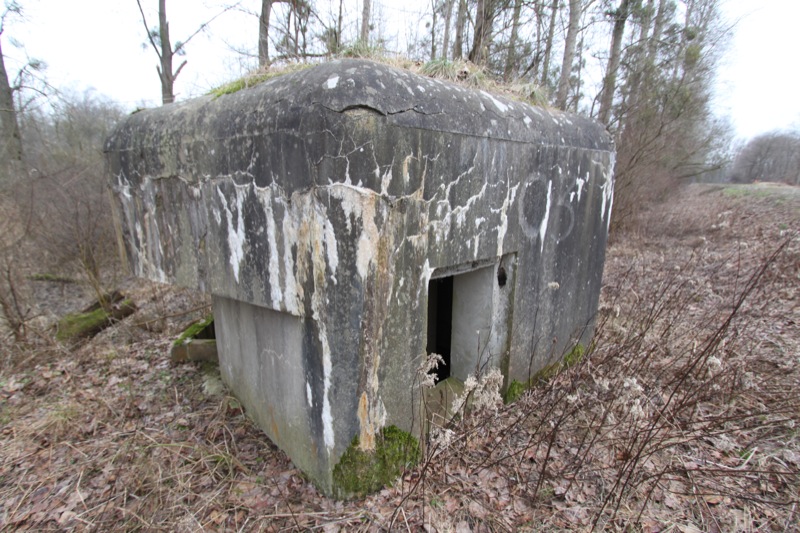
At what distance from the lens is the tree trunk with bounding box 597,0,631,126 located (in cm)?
805

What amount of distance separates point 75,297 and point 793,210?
52.0 feet

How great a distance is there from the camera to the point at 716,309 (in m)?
4.35

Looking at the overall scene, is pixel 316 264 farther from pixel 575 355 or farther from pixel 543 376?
pixel 575 355

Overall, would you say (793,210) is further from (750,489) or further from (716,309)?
(750,489)

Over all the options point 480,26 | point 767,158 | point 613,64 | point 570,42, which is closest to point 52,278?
point 480,26

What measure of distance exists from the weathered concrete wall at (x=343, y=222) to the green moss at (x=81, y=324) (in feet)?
9.40

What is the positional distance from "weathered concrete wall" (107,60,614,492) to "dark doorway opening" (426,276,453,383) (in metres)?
0.71

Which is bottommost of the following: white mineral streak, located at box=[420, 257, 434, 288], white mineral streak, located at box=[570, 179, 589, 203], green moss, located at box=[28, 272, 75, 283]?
green moss, located at box=[28, 272, 75, 283]

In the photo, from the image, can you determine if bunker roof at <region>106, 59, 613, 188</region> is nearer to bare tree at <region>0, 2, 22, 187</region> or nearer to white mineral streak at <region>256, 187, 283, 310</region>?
white mineral streak at <region>256, 187, 283, 310</region>

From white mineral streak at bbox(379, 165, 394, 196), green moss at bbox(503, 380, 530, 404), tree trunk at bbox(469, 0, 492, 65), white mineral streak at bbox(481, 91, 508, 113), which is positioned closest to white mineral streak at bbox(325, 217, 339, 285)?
white mineral streak at bbox(379, 165, 394, 196)

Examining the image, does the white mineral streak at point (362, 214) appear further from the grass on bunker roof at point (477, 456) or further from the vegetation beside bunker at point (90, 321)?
the vegetation beside bunker at point (90, 321)

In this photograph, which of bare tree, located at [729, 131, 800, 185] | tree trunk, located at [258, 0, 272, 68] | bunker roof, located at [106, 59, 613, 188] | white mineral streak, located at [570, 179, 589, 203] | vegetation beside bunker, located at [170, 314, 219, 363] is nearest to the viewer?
bunker roof, located at [106, 59, 613, 188]

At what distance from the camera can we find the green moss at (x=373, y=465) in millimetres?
1801

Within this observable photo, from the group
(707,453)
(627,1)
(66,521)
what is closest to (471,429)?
(707,453)
